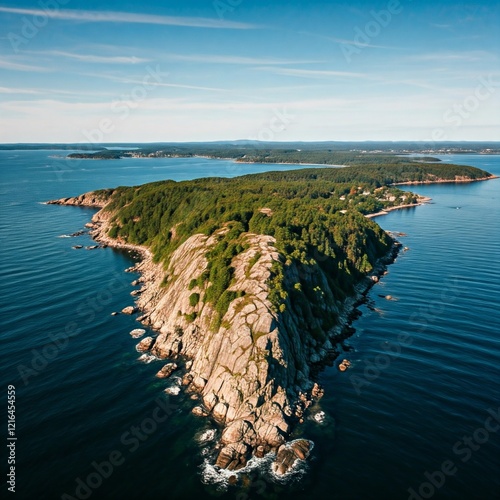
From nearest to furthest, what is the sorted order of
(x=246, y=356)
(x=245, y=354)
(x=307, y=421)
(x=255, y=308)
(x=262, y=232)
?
(x=307, y=421)
(x=246, y=356)
(x=245, y=354)
(x=255, y=308)
(x=262, y=232)

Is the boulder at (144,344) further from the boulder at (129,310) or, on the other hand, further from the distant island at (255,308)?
the boulder at (129,310)

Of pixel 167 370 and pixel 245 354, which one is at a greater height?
pixel 245 354

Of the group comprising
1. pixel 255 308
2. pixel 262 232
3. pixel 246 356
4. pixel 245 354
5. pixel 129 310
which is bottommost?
pixel 129 310

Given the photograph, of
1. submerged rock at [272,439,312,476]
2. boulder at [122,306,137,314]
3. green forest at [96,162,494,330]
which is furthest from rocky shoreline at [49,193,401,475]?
green forest at [96,162,494,330]

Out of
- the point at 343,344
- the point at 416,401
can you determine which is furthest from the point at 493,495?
the point at 343,344

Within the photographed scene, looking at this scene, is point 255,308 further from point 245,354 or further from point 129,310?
point 129,310

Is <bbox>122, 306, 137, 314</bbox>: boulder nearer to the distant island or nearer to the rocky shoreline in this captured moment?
the distant island

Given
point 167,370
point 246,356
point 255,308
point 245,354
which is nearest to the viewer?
point 246,356

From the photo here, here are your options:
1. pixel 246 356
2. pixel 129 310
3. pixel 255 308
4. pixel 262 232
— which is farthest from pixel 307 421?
pixel 129 310
